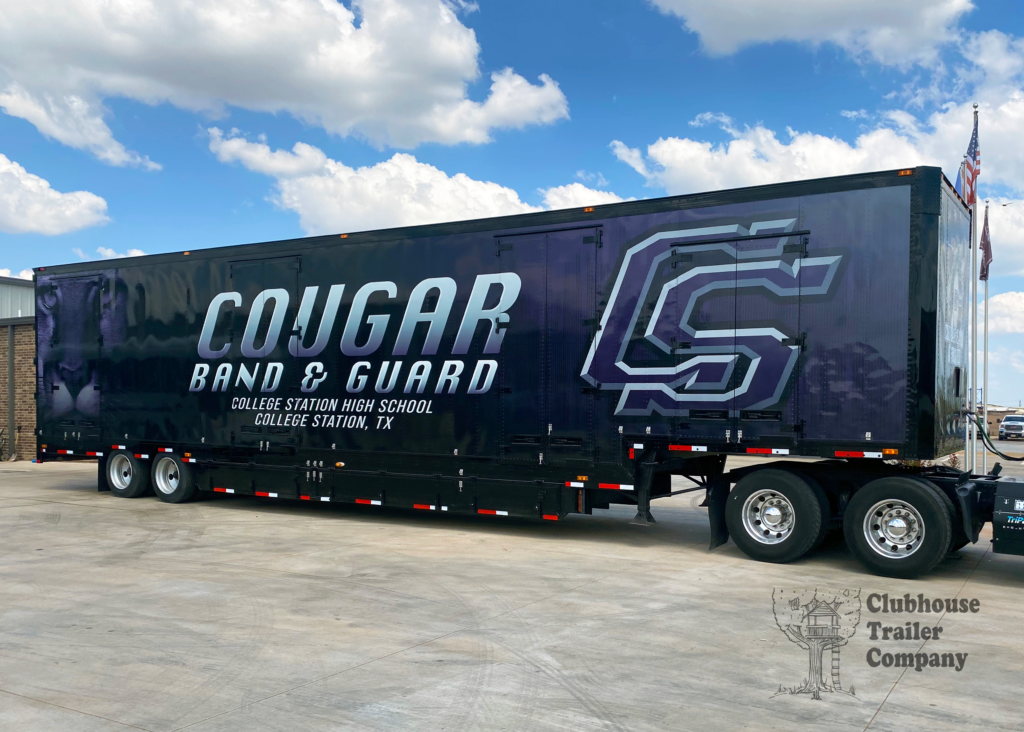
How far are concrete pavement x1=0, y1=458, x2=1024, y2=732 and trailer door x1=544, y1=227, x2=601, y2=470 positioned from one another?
4.30ft

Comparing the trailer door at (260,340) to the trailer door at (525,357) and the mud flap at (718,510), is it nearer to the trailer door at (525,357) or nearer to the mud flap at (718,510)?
the trailer door at (525,357)

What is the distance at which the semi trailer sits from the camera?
8.84m

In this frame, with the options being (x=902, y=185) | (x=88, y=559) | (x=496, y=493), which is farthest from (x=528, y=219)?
(x=88, y=559)

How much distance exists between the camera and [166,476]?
14.7 meters

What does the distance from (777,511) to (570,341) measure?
3151 mm

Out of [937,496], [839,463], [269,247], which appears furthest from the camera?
[269,247]

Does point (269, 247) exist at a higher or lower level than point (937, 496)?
higher

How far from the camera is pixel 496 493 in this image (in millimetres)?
11242

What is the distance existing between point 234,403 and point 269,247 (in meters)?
2.52

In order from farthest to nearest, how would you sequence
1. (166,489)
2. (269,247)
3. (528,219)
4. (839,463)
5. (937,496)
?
(166,489), (269,247), (528,219), (839,463), (937,496)

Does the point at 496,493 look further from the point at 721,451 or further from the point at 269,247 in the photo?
the point at 269,247

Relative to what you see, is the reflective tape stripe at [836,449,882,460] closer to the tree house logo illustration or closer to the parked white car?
the tree house logo illustration

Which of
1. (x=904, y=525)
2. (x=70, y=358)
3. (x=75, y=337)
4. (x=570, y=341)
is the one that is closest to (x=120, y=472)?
(x=70, y=358)

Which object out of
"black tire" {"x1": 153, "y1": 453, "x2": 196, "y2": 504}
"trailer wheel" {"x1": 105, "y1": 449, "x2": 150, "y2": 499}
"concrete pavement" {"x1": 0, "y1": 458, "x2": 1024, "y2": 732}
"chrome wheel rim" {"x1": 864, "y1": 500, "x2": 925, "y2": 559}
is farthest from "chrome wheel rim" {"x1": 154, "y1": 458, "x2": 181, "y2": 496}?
"chrome wheel rim" {"x1": 864, "y1": 500, "x2": 925, "y2": 559}
